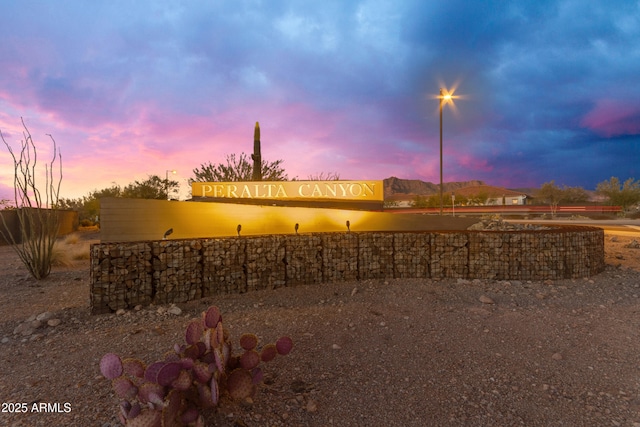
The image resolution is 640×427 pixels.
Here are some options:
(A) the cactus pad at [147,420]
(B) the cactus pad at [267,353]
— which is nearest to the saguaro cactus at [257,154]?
(B) the cactus pad at [267,353]

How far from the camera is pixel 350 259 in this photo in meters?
5.74

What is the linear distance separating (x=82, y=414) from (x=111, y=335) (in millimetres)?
1598

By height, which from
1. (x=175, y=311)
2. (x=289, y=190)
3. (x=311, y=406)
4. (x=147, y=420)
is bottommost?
(x=311, y=406)

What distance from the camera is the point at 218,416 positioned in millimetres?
2197

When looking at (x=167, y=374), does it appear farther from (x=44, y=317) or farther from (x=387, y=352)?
(x=44, y=317)

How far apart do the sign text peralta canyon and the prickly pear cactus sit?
21.7 feet

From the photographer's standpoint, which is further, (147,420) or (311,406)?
(311,406)

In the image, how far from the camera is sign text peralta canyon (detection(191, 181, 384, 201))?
29.1 ft

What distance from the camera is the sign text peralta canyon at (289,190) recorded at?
8859mm

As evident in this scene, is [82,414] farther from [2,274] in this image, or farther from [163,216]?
[2,274]

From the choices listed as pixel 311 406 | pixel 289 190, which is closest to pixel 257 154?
pixel 289 190

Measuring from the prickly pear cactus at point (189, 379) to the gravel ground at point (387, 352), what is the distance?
262 mm

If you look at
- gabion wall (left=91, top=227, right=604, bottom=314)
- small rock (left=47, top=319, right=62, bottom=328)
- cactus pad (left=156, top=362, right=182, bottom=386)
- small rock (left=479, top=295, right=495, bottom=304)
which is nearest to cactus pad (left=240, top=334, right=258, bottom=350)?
cactus pad (left=156, top=362, right=182, bottom=386)

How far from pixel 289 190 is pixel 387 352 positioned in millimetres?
6129
